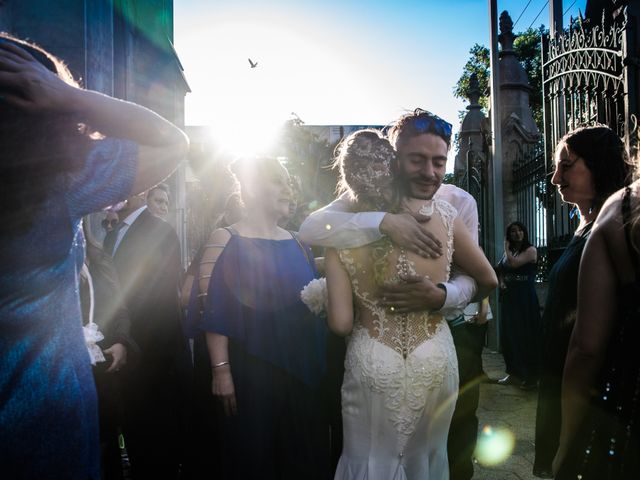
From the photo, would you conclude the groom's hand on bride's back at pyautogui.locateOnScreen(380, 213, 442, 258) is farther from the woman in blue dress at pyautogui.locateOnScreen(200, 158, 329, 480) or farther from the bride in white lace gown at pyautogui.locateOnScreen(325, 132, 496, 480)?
the woman in blue dress at pyautogui.locateOnScreen(200, 158, 329, 480)

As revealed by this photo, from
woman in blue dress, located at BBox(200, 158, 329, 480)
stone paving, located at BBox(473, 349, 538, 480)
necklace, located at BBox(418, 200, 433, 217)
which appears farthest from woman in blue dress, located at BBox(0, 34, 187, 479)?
stone paving, located at BBox(473, 349, 538, 480)

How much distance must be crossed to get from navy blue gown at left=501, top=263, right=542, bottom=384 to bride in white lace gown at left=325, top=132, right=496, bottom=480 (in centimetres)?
548

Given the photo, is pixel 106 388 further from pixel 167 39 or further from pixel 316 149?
pixel 316 149

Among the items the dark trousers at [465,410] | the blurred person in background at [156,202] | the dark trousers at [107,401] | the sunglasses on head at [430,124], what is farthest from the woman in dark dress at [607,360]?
the blurred person in background at [156,202]

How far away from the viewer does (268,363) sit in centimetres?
297

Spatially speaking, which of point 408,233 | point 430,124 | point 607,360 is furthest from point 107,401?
point 607,360

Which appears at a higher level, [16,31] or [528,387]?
[16,31]

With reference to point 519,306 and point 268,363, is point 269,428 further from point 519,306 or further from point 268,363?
point 519,306

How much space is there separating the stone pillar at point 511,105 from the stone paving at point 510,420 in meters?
5.15

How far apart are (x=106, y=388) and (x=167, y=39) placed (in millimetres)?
12391

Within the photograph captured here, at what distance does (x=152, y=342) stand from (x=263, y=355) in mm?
1268

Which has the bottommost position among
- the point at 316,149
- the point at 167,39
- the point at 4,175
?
the point at 4,175

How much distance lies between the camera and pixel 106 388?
2.59 m

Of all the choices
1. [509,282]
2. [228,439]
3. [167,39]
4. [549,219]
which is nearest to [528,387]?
[509,282]
